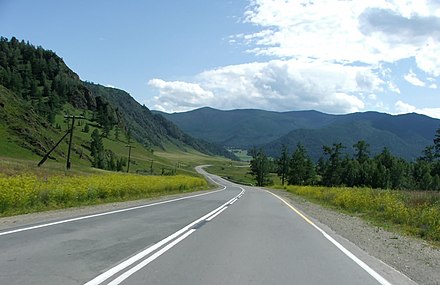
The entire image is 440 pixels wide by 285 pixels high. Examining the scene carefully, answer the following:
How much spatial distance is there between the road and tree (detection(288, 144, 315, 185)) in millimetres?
110409

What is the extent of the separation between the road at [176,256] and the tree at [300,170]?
362 ft

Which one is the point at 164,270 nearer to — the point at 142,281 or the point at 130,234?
the point at 142,281

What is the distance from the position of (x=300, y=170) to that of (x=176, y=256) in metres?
116

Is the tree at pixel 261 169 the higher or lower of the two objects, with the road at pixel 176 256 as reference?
higher

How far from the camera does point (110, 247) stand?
34.3 feet

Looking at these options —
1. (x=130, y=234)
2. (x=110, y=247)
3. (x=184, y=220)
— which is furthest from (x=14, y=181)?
(x=110, y=247)

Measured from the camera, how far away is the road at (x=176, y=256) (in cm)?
764

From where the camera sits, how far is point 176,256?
9641 millimetres

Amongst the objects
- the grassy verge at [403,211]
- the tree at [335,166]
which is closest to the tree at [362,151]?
the tree at [335,166]

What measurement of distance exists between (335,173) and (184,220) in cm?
10116

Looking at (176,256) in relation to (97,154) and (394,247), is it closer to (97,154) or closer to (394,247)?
(394,247)

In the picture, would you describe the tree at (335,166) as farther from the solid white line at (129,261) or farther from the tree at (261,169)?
the solid white line at (129,261)

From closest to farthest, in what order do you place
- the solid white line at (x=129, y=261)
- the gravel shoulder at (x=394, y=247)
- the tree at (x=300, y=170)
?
the solid white line at (x=129, y=261) → the gravel shoulder at (x=394, y=247) → the tree at (x=300, y=170)

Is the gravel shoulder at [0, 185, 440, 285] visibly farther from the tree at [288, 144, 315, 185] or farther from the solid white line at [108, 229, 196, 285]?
the tree at [288, 144, 315, 185]
